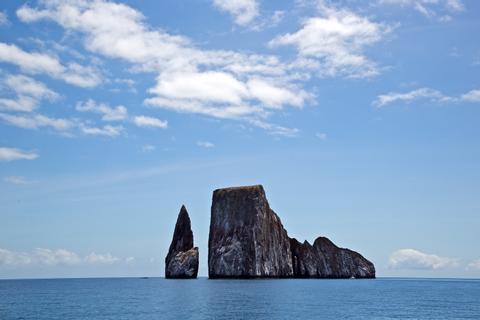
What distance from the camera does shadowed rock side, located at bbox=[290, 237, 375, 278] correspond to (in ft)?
513

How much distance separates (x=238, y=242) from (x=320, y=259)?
119ft

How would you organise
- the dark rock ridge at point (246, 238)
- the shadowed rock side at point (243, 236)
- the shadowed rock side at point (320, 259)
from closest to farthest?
the shadowed rock side at point (243, 236) < the dark rock ridge at point (246, 238) < the shadowed rock side at point (320, 259)

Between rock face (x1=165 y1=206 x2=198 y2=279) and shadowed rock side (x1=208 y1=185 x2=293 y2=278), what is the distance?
14.9ft

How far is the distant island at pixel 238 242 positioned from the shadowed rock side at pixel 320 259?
568 centimetres

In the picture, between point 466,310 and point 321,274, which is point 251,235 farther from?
point 466,310

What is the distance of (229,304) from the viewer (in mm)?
70812

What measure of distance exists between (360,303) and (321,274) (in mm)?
80931

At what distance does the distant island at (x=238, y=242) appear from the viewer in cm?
13200

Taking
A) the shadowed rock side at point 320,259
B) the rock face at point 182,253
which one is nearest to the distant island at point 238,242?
the rock face at point 182,253

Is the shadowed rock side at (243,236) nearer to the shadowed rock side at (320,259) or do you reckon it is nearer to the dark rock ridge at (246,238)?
the dark rock ridge at (246,238)

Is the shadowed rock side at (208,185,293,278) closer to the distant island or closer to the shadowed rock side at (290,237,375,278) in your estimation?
the distant island

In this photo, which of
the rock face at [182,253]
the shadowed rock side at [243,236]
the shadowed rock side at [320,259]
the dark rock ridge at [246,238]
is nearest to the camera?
the shadowed rock side at [243,236]

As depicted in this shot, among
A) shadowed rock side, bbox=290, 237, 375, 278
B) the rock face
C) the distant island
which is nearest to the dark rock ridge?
the distant island

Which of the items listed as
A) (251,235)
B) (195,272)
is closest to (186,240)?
(195,272)
